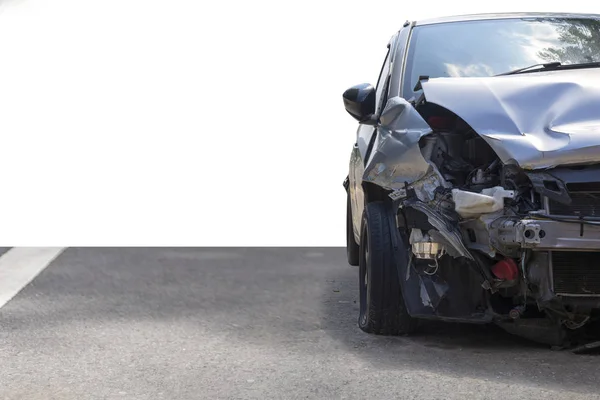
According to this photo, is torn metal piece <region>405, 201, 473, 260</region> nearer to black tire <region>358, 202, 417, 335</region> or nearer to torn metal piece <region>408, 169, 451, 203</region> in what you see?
torn metal piece <region>408, 169, 451, 203</region>

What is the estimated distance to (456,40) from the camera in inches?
308

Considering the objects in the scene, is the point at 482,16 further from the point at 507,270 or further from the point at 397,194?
the point at 507,270

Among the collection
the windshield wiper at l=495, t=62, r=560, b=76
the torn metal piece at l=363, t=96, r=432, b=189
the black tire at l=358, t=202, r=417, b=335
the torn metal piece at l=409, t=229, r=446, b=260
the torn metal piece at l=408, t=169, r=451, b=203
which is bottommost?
the black tire at l=358, t=202, r=417, b=335

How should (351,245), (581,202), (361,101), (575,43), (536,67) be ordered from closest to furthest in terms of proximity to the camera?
(581,202) → (536,67) → (361,101) → (575,43) → (351,245)

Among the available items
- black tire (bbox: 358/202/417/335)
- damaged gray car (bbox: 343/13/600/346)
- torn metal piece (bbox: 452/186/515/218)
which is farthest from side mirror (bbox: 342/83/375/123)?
torn metal piece (bbox: 452/186/515/218)

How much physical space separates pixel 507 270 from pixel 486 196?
394 mm

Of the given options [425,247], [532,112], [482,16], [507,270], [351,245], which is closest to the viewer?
[507,270]

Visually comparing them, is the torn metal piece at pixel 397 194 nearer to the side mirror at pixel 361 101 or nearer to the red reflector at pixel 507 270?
the red reflector at pixel 507 270

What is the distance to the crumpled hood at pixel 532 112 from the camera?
232 inches

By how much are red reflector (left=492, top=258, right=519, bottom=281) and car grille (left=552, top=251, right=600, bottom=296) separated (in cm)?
20

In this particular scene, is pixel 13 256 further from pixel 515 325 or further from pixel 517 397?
pixel 517 397

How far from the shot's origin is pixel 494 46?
7.72 meters

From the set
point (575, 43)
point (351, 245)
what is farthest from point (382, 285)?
point (351, 245)

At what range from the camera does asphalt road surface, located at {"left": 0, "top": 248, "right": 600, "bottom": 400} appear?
570 cm
